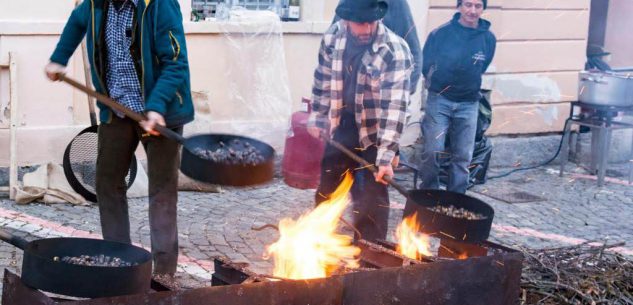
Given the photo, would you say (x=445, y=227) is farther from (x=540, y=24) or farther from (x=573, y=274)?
(x=540, y=24)

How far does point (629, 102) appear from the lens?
1020cm

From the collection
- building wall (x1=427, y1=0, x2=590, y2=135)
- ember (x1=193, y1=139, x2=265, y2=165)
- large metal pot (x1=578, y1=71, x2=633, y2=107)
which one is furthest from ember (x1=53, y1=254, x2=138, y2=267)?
large metal pot (x1=578, y1=71, x2=633, y2=107)

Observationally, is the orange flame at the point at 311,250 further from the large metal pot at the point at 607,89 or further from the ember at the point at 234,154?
the large metal pot at the point at 607,89

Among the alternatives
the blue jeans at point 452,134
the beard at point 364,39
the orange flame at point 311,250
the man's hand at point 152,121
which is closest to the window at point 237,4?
the blue jeans at point 452,134

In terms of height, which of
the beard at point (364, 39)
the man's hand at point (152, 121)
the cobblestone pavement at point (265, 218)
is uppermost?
the beard at point (364, 39)

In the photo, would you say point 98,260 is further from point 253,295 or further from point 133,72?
point 133,72

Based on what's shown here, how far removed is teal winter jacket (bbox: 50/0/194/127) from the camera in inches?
213

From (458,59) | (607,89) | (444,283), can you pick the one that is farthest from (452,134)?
(444,283)

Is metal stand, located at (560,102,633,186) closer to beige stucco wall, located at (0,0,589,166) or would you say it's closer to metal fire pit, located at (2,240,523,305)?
beige stucco wall, located at (0,0,589,166)

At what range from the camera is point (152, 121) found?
505 centimetres

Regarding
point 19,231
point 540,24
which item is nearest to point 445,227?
point 19,231

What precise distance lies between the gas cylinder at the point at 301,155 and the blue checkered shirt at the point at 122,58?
349 centimetres

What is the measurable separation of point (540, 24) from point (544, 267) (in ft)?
19.4

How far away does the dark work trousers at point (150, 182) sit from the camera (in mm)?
5656
